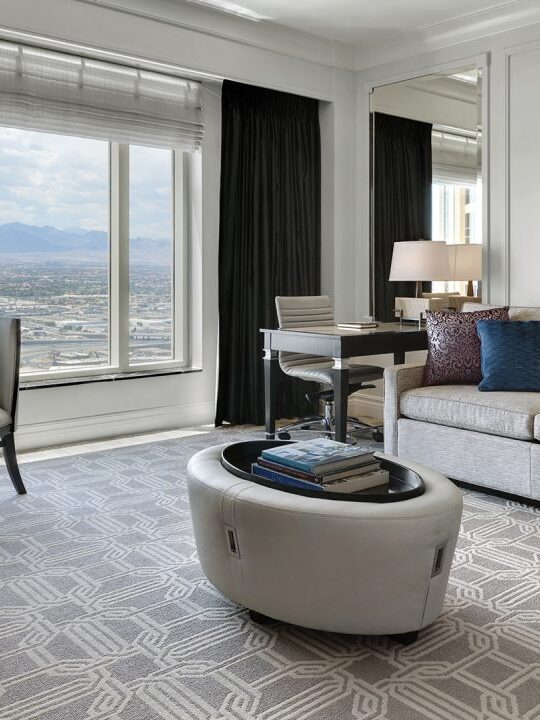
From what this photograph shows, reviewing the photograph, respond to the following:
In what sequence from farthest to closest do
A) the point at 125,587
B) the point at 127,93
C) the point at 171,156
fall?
the point at 171,156, the point at 127,93, the point at 125,587

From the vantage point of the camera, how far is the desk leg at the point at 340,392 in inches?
166

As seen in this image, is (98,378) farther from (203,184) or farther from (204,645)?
(204,645)

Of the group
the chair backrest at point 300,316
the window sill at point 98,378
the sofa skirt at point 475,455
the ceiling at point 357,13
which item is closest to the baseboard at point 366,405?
the chair backrest at point 300,316

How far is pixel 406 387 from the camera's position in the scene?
13.3 feet

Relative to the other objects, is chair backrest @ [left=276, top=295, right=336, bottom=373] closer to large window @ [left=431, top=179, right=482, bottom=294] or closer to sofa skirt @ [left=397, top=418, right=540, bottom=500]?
large window @ [left=431, top=179, right=482, bottom=294]

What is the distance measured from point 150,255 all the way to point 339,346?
5.79 ft

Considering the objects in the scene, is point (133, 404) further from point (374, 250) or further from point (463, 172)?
point (463, 172)

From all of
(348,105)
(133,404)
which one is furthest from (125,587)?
(348,105)


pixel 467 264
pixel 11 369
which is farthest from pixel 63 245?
pixel 467 264

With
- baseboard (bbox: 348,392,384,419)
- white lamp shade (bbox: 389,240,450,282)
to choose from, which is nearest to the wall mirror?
white lamp shade (bbox: 389,240,450,282)

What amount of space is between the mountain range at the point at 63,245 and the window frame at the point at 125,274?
8cm

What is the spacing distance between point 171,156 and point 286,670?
4.11m

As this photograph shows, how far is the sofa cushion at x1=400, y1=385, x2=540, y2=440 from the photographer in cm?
343

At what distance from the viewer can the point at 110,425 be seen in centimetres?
500
